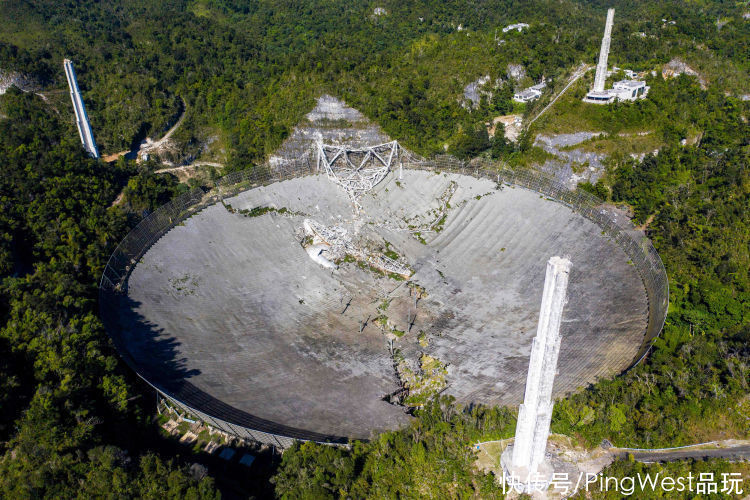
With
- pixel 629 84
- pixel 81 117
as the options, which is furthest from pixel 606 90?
pixel 81 117

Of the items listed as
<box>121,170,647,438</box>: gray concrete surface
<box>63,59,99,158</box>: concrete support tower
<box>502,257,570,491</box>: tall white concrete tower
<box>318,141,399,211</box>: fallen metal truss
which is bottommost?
<box>502,257,570,491</box>: tall white concrete tower

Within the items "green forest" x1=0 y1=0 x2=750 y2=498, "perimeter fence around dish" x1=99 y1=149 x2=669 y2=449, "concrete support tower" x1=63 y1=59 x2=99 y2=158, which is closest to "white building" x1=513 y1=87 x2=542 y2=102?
"green forest" x1=0 y1=0 x2=750 y2=498

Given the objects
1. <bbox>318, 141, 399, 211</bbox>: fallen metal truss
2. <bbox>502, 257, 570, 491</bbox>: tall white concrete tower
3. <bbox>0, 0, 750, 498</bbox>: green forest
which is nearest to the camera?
<bbox>502, 257, 570, 491</bbox>: tall white concrete tower

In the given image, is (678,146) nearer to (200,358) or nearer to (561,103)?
(561,103)

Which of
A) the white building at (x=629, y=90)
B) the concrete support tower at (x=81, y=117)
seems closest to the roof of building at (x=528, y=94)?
the white building at (x=629, y=90)

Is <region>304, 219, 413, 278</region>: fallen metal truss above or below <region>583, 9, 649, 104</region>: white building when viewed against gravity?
below

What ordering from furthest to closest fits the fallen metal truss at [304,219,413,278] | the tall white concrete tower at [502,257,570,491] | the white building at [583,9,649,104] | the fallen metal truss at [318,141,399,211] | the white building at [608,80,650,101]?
1. the white building at [608,80,650,101]
2. the white building at [583,9,649,104]
3. the fallen metal truss at [318,141,399,211]
4. the fallen metal truss at [304,219,413,278]
5. the tall white concrete tower at [502,257,570,491]

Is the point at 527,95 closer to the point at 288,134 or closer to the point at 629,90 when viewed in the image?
the point at 629,90

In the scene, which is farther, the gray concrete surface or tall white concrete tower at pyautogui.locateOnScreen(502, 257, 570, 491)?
the gray concrete surface

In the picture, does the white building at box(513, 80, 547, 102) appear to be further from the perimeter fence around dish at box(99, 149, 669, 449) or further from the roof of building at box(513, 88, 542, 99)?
the perimeter fence around dish at box(99, 149, 669, 449)
